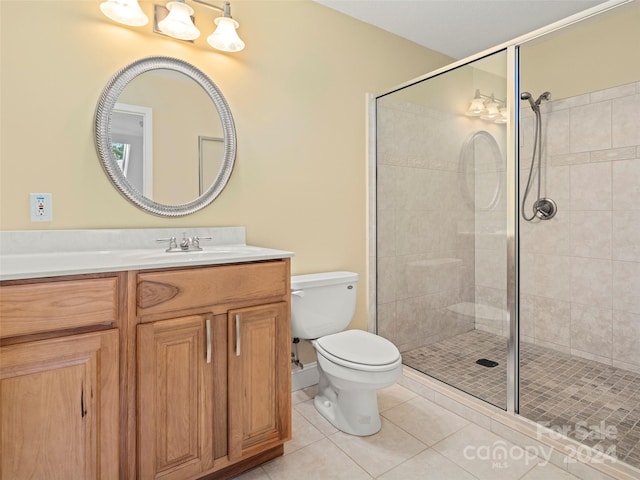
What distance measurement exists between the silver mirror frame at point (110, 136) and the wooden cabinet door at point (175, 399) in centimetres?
69

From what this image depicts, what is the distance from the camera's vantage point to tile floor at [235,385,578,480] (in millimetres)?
1505

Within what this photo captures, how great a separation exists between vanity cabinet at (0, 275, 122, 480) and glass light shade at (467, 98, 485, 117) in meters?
1.91

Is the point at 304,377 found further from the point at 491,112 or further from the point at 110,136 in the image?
the point at 491,112

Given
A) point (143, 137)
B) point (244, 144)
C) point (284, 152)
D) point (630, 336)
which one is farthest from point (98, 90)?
point (630, 336)

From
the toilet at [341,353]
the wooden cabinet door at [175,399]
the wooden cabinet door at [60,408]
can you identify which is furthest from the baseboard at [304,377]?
the wooden cabinet door at [60,408]

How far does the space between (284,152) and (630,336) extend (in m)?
2.42

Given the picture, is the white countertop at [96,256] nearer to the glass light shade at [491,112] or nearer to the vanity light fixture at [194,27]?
the vanity light fixture at [194,27]

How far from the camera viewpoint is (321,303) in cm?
202

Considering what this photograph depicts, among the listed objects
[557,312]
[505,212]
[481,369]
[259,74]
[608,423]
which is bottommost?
[608,423]

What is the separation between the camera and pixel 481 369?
6.61 ft

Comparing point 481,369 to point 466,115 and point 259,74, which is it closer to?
point 466,115

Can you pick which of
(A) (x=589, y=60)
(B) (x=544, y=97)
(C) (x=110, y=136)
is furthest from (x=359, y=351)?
(A) (x=589, y=60)

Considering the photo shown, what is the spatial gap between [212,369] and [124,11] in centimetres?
154

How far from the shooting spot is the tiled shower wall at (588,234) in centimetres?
223
